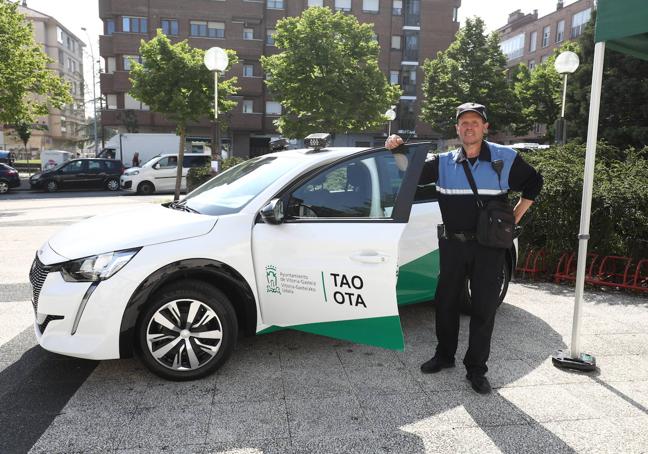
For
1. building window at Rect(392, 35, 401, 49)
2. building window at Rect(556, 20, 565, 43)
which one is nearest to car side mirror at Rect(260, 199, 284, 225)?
building window at Rect(392, 35, 401, 49)

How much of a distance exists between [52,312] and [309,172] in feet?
6.12

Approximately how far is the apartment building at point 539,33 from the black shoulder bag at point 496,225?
42559 mm

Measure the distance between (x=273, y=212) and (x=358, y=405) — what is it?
1319 millimetres

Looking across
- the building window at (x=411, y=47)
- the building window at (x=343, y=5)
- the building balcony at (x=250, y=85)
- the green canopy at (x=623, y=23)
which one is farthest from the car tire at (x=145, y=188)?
the building window at (x=411, y=47)

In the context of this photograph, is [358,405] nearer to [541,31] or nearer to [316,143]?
[316,143]

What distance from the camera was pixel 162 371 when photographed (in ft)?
11.0

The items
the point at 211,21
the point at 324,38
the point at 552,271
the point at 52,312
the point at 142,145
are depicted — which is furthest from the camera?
the point at 211,21

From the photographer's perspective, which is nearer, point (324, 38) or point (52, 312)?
point (52, 312)

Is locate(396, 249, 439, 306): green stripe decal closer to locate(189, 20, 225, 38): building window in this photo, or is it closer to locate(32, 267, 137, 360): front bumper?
locate(32, 267, 137, 360): front bumper

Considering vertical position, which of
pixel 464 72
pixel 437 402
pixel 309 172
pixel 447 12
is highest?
pixel 447 12

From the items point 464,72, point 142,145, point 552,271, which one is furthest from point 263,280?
point 464,72

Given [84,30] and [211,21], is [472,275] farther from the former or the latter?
[84,30]

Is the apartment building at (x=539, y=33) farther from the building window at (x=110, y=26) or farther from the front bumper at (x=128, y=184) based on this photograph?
the front bumper at (x=128, y=184)

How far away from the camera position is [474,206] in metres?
3.31
